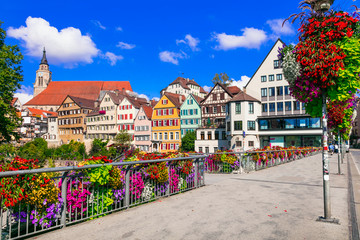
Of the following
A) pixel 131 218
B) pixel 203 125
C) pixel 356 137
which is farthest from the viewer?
pixel 356 137

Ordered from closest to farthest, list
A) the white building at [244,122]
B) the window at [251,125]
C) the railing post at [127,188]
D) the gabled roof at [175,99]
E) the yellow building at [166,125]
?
the railing post at [127,188], the white building at [244,122], the window at [251,125], the yellow building at [166,125], the gabled roof at [175,99]

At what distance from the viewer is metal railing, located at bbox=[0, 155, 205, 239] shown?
4.59 meters

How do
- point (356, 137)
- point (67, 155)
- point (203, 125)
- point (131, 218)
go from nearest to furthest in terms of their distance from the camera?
point (131, 218) < point (203, 125) < point (67, 155) < point (356, 137)

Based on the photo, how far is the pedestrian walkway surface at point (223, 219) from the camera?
4852 millimetres

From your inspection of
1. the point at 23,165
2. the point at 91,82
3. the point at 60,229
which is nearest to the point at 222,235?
the point at 60,229

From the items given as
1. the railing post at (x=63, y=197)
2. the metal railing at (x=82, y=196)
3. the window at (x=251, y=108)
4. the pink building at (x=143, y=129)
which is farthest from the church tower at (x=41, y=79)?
the railing post at (x=63, y=197)

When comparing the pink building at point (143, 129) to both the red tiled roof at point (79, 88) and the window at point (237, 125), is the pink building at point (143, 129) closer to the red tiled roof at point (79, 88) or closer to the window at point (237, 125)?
the window at point (237, 125)

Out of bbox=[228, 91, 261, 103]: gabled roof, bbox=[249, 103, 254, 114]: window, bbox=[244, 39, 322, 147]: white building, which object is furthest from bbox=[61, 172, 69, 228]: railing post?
bbox=[244, 39, 322, 147]: white building

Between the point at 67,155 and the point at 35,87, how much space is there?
105 m

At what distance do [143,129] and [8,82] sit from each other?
39.9m

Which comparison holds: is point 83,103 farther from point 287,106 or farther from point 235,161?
point 235,161

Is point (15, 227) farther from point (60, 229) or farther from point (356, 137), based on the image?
point (356, 137)

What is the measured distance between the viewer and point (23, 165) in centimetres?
467

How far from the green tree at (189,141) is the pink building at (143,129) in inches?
441
